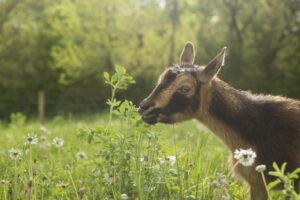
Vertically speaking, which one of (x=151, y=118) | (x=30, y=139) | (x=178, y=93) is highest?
(x=178, y=93)

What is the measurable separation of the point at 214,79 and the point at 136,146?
4.66 feet

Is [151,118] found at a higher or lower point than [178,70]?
lower

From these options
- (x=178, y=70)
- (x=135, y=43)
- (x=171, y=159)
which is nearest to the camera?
(x=171, y=159)

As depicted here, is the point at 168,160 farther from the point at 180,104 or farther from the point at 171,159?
the point at 180,104

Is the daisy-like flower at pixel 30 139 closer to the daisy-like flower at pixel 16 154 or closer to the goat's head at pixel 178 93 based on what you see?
the daisy-like flower at pixel 16 154

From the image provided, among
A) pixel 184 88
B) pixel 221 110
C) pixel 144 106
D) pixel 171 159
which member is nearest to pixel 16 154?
pixel 144 106

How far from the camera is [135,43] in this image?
25.4m

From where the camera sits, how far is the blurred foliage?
22.1 metres

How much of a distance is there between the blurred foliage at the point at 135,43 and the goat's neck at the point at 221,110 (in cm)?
1813

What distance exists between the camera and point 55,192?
9.30ft

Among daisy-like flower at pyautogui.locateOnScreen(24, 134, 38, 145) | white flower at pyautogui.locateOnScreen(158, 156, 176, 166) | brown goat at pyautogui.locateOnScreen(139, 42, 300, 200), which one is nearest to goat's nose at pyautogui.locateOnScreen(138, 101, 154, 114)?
brown goat at pyautogui.locateOnScreen(139, 42, 300, 200)

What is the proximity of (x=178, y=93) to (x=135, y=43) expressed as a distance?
22266mm

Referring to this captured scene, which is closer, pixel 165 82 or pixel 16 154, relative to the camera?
pixel 16 154

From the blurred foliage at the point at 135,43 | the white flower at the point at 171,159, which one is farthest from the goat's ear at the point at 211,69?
the blurred foliage at the point at 135,43
